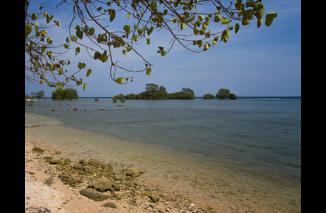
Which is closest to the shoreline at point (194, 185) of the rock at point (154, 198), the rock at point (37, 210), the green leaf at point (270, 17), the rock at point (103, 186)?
the rock at point (154, 198)

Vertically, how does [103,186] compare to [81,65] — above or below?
below

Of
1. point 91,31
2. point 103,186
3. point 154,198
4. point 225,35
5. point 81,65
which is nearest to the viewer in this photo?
point 225,35

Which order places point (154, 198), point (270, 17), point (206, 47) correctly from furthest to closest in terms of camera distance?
point (154, 198)
point (206, 47)
point (270, 17)

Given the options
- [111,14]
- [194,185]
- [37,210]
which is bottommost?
[194,185]

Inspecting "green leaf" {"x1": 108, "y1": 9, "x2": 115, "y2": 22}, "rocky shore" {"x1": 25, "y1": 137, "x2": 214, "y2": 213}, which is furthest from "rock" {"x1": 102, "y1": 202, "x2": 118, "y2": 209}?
"green leaf" {"x1": 108, "y1": 9, "x2": 115, "y2": 22}

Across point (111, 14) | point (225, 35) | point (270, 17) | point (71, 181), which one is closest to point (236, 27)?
point (225, 35)

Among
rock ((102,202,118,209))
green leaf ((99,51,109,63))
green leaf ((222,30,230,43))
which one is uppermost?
green leaf ((222,30,230,43))

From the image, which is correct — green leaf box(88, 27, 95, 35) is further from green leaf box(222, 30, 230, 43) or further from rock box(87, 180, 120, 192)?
rock box(87, 180, 120, 192)

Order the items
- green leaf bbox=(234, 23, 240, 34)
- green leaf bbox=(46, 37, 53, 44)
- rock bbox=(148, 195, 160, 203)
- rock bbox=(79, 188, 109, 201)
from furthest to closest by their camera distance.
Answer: rock bbox=(148, 195, 160, 203)
rock bbox=(79, 188, 109, 201)
green leaf bbox=(46, 37, 53, 44)
green leaf bbox=(234, 23, 240, 34)

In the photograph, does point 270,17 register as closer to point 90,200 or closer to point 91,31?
point 91,31

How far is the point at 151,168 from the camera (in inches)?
412
